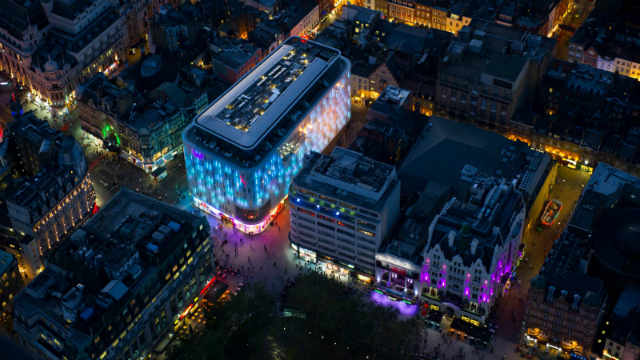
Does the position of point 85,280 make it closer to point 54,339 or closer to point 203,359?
point 54,339

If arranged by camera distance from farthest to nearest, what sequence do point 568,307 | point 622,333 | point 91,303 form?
point 568,307
point 622,333
point 91,303

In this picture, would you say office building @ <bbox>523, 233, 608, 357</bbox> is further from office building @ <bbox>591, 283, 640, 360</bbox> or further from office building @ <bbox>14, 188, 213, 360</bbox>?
office building @ <bbox>14, 188, 213, 360</bbox>

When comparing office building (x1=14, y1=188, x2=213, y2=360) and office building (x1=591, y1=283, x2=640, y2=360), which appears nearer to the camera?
office building (x1=14, y1=188, x2=213, y2=360)

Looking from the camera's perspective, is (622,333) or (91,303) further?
(622,333)

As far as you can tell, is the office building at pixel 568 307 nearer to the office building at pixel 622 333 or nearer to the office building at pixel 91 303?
the office building at pixel 622 333

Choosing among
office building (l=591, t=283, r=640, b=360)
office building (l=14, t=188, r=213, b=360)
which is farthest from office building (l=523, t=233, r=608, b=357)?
office building (l=14, t=188, r=213, b=360)

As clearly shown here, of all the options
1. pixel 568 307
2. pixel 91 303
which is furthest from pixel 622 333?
pixel 91 303

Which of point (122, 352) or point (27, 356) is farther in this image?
point (122, 352)

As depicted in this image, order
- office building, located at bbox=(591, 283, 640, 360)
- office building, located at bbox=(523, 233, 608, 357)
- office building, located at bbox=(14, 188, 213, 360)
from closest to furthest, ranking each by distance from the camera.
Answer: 1. office building, located at bbox=(14, 188, 213, 360)
2. office building, located at bbox=(591, 283, 640, 360)
3. office building, located at bbox=(523, 233, 608, 357)

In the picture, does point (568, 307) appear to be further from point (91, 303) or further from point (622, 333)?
point (91, 303)

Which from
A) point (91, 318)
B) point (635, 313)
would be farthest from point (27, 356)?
point (635, 313)

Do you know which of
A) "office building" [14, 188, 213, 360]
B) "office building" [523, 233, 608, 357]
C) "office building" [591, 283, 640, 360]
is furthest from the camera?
"office building" [523, 233, 608, 357]
